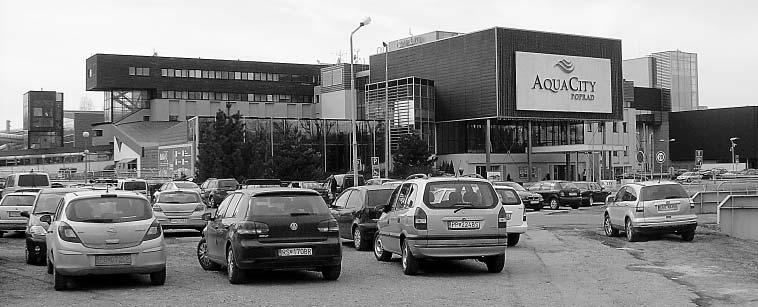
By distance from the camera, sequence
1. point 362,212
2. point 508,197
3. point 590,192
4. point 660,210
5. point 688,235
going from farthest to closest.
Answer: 1. point 590,192
2. point 688,235
3. point 660,210
4. point 508,197
5. point 362,212

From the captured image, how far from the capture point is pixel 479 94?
78.1 metres

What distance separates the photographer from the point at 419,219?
14.2 meters

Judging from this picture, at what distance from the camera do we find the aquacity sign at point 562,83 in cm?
7819

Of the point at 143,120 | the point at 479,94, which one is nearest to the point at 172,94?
Result: the point at 143,120

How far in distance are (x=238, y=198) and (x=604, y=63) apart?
247ft

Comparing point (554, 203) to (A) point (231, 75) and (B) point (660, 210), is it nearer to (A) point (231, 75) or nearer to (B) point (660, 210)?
(B) point (660, 210)

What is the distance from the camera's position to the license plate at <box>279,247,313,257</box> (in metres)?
13.1

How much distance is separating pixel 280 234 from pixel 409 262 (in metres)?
2.46

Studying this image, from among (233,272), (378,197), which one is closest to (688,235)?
(378,197)

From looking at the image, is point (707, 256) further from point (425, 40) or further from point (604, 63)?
point (425, 40)

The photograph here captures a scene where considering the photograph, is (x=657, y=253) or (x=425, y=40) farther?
(x=425, y=40)

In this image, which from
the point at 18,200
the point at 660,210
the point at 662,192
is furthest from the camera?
the point at 18,200

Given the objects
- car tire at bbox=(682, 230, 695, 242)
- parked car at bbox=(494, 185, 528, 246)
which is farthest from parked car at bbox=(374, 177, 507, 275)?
car tire at bbox=(682, 230, 695, 242)

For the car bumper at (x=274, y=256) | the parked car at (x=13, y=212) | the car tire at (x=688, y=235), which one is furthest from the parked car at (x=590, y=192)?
the car bumper at (x=274, y=256)
